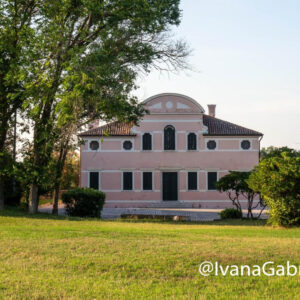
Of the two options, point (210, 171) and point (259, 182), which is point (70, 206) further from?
point (210, 171)

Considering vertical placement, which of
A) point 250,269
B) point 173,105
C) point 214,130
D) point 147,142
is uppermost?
point 173,105

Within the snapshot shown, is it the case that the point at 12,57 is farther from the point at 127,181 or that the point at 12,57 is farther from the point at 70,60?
the point at 127,181

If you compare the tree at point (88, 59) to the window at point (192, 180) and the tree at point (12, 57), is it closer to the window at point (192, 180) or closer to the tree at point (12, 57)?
the tree at point (12, 57)

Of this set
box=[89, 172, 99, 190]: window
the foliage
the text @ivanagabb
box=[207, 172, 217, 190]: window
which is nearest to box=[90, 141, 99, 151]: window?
box=[89, 172, 99, 190]: window

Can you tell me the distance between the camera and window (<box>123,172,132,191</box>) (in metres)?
36.7

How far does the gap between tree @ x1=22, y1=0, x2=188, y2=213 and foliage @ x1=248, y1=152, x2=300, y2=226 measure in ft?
19.8

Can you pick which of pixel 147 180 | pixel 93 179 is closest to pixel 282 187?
pixel 147 180

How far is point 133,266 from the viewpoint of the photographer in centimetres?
861

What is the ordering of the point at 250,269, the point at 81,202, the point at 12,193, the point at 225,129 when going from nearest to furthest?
the point at 250,269 < the point at 81,202 < the point at 12,193 < the point at 225,129

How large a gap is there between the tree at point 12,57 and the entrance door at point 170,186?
17.1 meters

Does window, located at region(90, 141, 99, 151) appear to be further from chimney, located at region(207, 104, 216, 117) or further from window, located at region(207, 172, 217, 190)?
chimney, located at region(207, 104, 216, 117)

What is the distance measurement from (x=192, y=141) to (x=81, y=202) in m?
15.2

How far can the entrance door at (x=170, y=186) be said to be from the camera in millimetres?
36531

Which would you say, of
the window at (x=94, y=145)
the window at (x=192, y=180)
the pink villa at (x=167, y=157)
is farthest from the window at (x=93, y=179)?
the window at (x=192, y=180)
